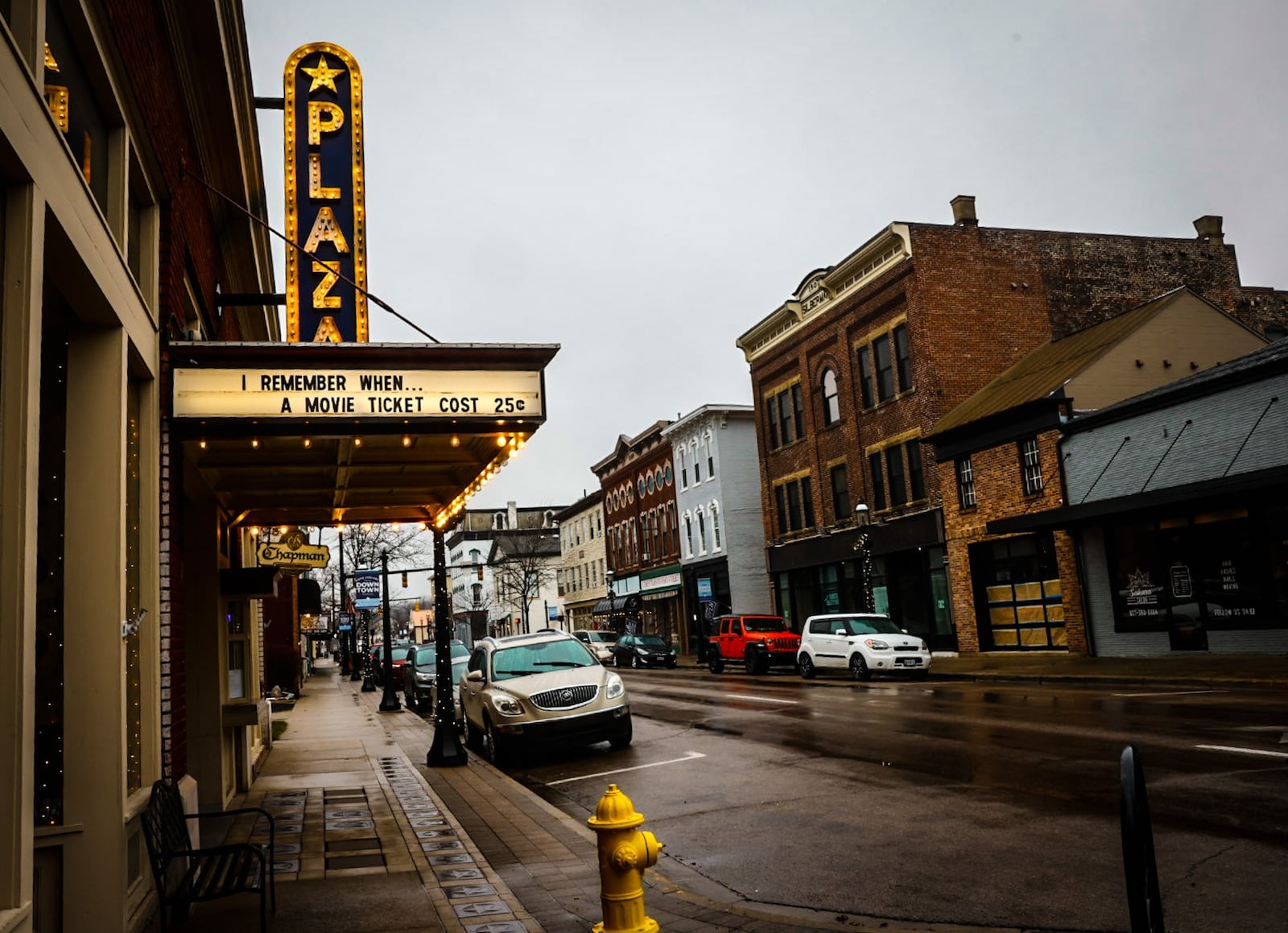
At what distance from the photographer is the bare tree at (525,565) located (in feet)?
260

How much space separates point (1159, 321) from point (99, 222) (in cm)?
2841

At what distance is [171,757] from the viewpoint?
741 cm

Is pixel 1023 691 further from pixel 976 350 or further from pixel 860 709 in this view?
pixel 976 350

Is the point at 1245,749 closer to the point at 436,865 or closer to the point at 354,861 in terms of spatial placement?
the point at 436,865

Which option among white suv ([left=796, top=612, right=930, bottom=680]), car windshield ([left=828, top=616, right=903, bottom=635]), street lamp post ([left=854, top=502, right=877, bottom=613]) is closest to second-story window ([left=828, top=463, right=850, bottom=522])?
street lamp post ([left=854, top=502, right=877, bottom=613])

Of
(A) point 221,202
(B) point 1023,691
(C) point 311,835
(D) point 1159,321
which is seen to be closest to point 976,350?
(D) point 1159,321

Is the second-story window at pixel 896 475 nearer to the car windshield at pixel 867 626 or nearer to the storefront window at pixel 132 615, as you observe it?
the car windshield at pixel 867 626

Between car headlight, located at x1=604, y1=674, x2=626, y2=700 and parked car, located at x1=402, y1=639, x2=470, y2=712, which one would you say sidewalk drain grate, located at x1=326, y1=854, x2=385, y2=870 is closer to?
car headlight, located at x1=604, y1=674, x2=626, y2=700

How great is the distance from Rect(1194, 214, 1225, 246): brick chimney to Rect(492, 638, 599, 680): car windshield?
31743mm

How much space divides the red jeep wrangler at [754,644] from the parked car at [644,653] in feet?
22.2

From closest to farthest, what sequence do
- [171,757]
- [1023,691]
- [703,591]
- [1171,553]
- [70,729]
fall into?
[70,729]
[171,757]
[1023,691]
[1171,553]
[703,591]

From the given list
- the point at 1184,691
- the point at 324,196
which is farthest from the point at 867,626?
the point at 324,196

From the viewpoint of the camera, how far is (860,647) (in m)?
25.5

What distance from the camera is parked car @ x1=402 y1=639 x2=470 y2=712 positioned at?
85.1 ft
